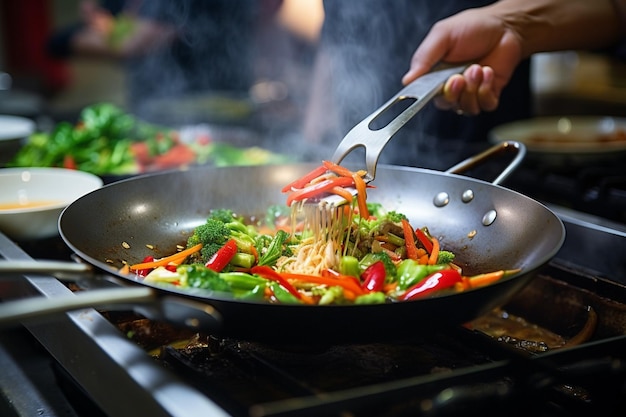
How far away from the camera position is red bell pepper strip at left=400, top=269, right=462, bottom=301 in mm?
1427

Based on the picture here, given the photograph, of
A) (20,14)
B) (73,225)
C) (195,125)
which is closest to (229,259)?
(73,225)

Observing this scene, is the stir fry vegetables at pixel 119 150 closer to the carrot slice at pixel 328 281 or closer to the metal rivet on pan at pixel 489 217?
the metal rivet on pan at pixel 489 217

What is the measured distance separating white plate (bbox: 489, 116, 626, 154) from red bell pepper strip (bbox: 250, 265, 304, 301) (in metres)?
1.75

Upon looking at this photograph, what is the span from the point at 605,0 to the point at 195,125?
104 inches

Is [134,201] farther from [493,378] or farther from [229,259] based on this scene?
[493,378]

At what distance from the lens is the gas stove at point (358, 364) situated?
3.68 feet

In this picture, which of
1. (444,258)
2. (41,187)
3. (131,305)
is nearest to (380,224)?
(444,258)

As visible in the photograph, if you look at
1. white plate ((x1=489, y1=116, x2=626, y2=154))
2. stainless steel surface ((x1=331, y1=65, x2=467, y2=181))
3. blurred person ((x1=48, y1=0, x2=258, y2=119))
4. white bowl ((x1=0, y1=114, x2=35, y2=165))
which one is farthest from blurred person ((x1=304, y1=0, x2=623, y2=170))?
blurred person ((x1=48, y1=0, x2=258, y2=119))

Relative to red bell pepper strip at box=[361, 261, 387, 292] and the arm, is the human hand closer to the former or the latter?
the arm

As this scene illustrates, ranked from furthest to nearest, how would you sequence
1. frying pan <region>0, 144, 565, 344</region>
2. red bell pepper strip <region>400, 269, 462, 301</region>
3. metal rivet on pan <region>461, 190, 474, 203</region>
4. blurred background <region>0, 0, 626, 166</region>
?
blurred background <region>0, 0, 626, 166</region>, metal rivet on pan <region>461, 190, 474, 203</region>, red bell pepper strip <region>400, 269, 462, 301</region>, frying pan <region>0, 144, 565, 344</region>

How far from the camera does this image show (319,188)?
5.69ft

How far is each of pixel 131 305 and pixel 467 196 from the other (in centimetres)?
104

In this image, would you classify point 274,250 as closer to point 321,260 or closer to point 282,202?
point 321,260

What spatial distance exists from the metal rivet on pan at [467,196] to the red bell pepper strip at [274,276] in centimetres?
60
